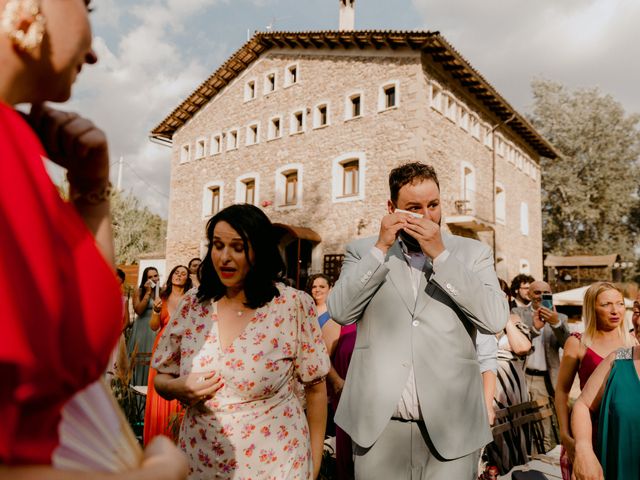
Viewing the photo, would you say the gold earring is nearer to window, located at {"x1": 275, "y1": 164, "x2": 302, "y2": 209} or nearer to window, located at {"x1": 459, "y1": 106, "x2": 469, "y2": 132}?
window, located at {"x1": 275, "y1": 164, "x2": 302, "y2": 209}

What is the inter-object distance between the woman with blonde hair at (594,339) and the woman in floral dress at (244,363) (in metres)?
2.12

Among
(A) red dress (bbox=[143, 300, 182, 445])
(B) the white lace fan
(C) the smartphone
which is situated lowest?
(A) red dress (bbox=[143, 300, 182, 445])

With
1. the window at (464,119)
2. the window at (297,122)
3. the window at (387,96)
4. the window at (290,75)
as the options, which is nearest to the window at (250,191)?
the window at (297,122)

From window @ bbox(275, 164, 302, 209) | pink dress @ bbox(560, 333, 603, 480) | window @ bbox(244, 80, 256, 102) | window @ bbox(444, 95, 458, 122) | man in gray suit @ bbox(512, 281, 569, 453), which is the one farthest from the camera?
window @ bbox(244, 80, 256, 102)

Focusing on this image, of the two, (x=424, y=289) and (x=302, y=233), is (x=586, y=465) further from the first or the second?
(x=302, y=233)

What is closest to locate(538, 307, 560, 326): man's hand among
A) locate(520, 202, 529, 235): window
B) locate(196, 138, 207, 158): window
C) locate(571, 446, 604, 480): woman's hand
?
locate(571, 446, 604, 480): woman's hand

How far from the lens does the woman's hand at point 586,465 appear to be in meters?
2.40

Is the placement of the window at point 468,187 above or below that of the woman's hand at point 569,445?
above

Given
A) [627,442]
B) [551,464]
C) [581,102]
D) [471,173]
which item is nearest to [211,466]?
[627,442]

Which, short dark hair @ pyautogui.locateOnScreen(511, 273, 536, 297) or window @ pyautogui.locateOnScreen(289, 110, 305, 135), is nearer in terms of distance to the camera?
→ short dark hair @ pyautogui.locateOnScreen(511, 273, 536, 297)

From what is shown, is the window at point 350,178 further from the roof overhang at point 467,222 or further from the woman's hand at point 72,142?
the woman's hand at point 72,142

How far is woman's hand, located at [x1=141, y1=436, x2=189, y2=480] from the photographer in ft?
2.41

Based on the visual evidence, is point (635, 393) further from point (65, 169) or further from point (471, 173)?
point (471, 173)

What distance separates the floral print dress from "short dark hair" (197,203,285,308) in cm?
6
